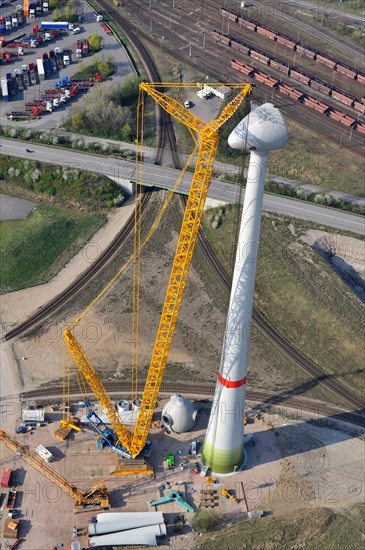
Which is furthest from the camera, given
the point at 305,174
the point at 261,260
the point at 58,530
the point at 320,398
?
the point at 305,174

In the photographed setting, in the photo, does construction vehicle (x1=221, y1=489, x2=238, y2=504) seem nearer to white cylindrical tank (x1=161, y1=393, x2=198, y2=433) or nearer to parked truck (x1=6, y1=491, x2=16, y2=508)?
white cylindrical tank (x1=161, y1=393, x2=198, y2=433)

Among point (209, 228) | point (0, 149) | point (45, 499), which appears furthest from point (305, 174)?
point (45, 499)

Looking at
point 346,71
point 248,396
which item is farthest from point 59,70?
point 248,396

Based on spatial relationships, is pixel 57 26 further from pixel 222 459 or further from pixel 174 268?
pixel 222 459

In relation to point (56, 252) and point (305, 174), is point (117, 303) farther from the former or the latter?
point (305, 174)

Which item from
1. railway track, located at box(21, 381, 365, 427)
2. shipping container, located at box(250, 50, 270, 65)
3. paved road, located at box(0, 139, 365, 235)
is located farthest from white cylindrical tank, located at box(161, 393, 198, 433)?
shipping container, located at box(250, 50, 270, 65)
